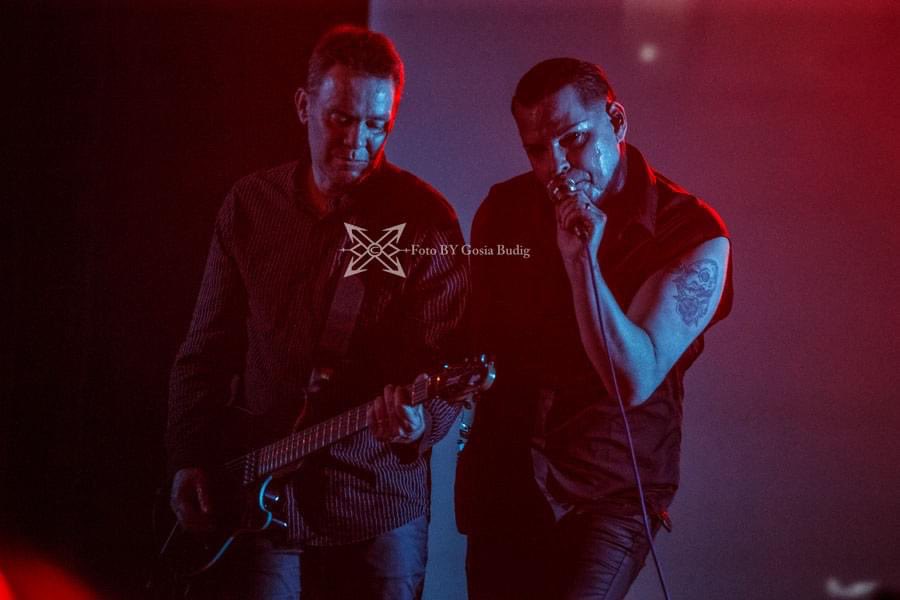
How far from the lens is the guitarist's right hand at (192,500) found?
206cm

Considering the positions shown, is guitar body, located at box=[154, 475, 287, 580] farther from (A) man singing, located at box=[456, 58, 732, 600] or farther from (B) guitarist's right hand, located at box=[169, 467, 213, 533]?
(A) man singing, located at box=[456, 58, 732, 600]

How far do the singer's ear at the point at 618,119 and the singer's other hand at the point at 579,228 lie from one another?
29 cm

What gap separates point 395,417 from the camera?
191cm

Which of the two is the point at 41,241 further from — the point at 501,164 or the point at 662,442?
the point at 662,442

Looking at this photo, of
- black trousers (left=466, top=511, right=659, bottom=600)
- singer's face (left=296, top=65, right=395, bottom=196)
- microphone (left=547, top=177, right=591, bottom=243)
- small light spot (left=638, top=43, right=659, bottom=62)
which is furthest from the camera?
small light spot (left=638, top=43, right=659, bottom=62)

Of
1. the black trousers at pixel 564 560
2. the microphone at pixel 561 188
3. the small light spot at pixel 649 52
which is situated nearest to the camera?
the black trousers at pixel 564 560

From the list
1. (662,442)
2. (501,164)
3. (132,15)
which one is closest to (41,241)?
(132,15)

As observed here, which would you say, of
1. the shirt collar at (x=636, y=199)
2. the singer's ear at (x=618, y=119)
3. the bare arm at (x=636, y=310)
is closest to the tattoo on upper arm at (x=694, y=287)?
the bare arm at (x=636, y=310)

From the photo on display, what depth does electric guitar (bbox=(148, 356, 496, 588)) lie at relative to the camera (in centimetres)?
197

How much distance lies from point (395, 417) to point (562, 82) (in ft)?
3.34

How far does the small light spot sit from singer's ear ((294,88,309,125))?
3.20 ft

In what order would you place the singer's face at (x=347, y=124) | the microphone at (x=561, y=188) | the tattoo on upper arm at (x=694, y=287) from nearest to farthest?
1. the tattoo on upper arm at (x=694, y=287)
2. the microphone at (x=561, y=188)
3. the singer's face at (x=347, y=124)

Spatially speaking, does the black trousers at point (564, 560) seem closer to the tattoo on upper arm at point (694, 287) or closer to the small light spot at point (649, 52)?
the tattoo on upper arm at point (694, 287)

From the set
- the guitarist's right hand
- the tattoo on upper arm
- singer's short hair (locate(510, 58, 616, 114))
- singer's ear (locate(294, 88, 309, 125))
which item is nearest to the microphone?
singer's short hair (locate(510, 58, 616, 114))
